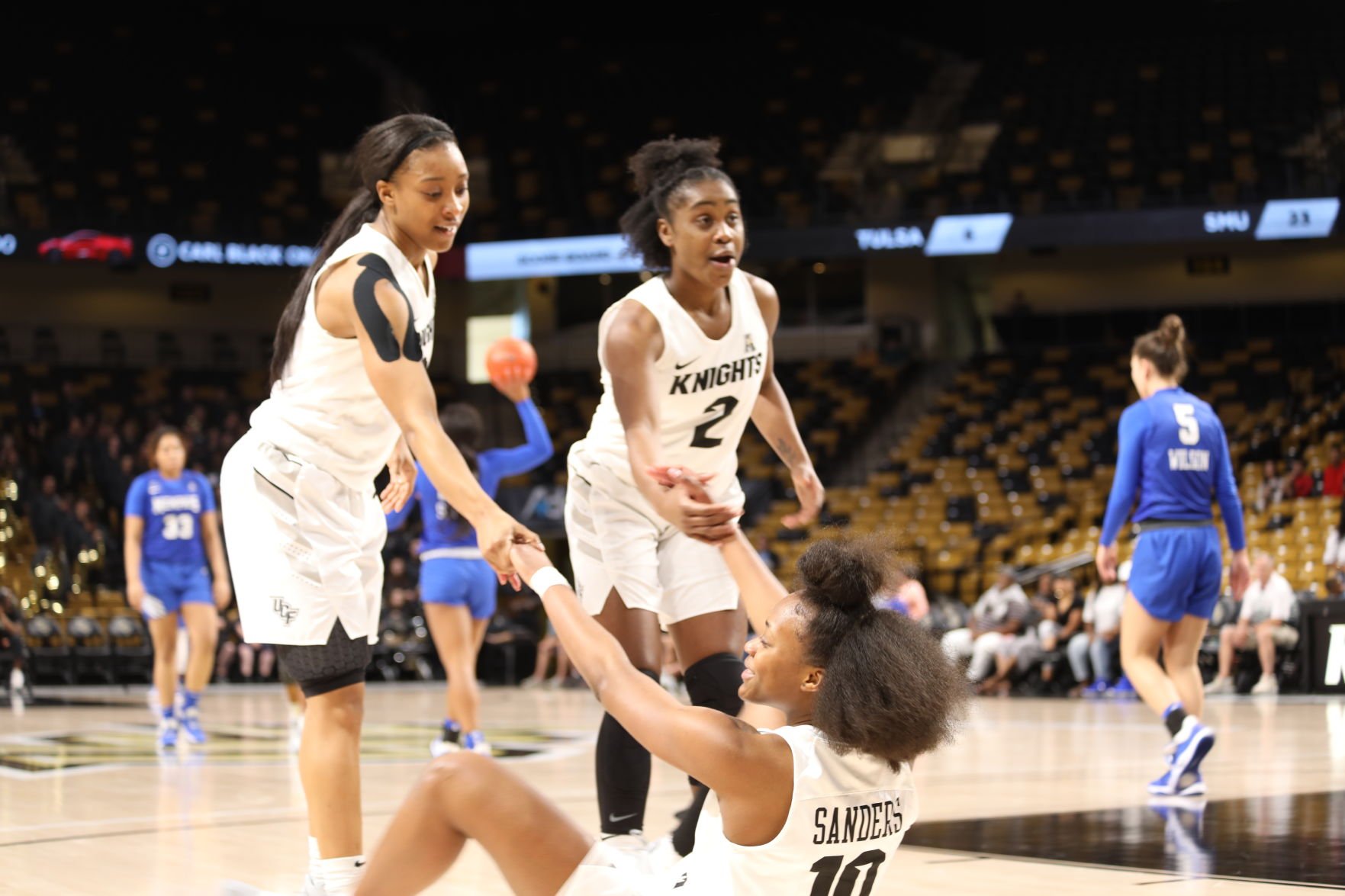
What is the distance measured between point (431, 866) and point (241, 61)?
1030 inches

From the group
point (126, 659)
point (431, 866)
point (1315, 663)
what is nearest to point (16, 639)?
point (126, 659)

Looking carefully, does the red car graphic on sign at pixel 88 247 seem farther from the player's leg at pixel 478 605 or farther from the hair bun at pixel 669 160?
the hair bun at pixel 669 160

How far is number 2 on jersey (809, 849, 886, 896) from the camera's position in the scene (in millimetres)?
2508

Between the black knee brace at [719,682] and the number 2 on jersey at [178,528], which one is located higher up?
the number 2 on jersey at [178,528]

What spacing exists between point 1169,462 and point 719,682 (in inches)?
123

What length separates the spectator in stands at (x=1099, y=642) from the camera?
1340cm

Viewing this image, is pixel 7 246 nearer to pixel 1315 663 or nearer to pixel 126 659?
pixel 126 659

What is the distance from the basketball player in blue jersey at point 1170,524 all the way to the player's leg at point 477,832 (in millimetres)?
4018

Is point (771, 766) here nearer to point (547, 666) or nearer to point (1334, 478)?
point (547, 666)

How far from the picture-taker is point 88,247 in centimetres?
2214

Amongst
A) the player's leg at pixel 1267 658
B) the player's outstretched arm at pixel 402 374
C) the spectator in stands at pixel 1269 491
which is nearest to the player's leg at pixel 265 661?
the player's leg at pixel 1267 658

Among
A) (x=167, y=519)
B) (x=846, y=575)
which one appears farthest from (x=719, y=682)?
(x=167, y=519)

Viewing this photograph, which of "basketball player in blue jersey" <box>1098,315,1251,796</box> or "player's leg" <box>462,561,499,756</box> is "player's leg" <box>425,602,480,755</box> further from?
"basketball player in blue jersey" <box>1098,315,1251,796</box>

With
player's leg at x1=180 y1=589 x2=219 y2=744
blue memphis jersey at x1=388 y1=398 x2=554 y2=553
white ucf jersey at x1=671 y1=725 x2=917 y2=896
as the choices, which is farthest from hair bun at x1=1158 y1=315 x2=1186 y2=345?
player's leg at x1=180 y1=589 x2=219 y2=744
